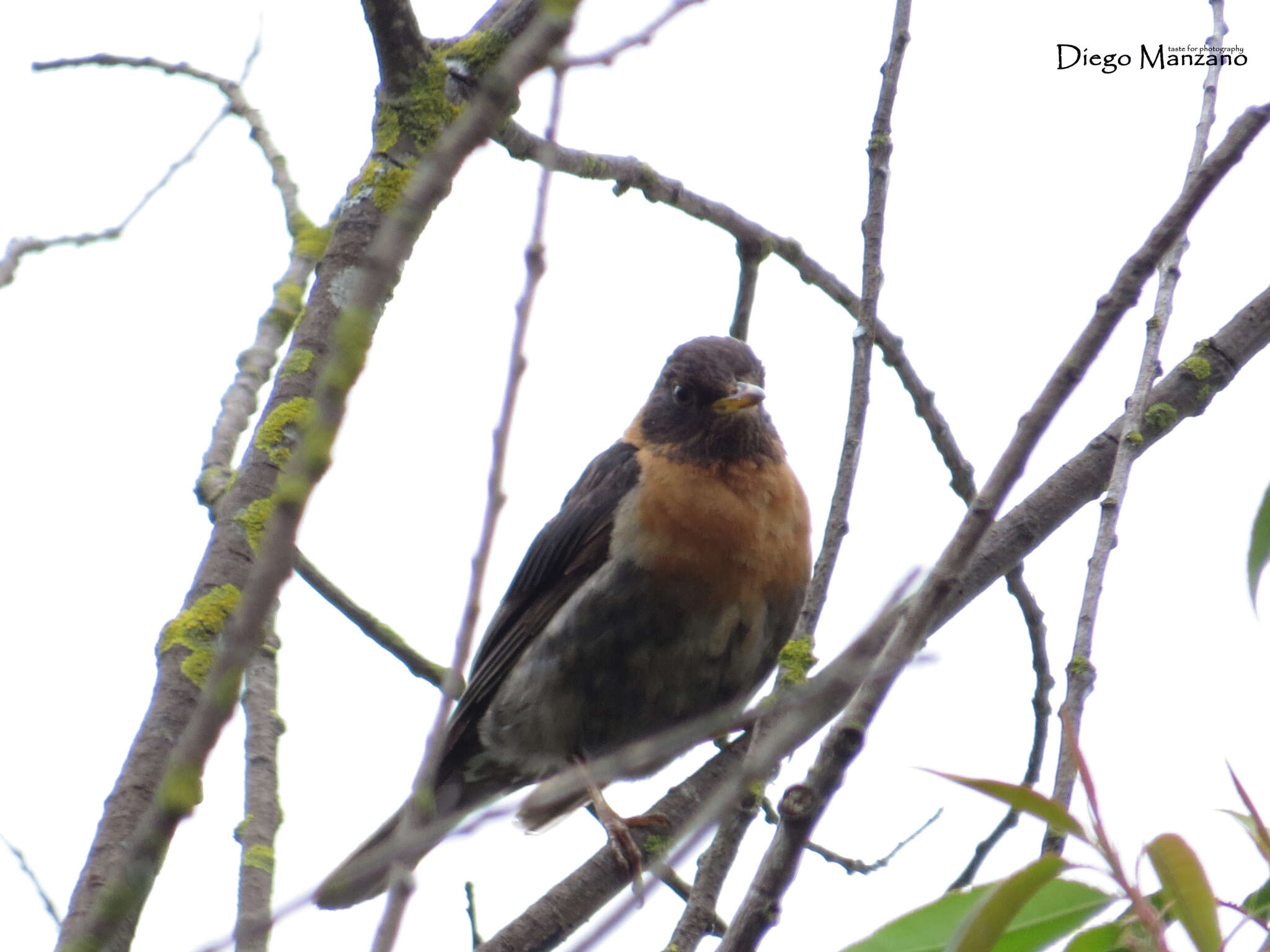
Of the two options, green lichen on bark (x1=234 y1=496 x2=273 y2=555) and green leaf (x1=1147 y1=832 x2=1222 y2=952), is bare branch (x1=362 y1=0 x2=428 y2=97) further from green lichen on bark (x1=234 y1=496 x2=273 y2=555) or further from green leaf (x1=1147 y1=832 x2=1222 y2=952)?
green leaf (x1=1147 y1=832 x2=1222 y2=952)

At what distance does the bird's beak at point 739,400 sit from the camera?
6.05 metres

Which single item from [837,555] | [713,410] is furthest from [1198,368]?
[713,410]

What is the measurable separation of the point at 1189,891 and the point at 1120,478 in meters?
1.19

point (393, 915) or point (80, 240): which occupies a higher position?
point (80, 240)

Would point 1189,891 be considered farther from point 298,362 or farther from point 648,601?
point 648,601

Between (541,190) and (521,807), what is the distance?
0.76 meters

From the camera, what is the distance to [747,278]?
5359 millimetres

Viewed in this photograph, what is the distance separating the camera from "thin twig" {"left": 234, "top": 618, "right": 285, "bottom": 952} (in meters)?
3.47

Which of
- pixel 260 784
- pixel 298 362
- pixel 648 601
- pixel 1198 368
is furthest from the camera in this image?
pixel 648 601

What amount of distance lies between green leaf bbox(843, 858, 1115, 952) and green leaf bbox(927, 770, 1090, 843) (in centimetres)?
33

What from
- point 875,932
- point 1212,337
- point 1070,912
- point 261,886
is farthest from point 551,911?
point 1212,337

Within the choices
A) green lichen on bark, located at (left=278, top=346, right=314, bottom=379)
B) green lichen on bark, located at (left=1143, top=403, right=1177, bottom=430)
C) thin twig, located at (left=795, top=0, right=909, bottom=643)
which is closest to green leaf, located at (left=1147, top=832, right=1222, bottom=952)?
thin twig, located at (left=795, top=0, right=909, bottom=643)

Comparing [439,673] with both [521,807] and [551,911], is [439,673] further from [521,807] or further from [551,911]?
[521,807]

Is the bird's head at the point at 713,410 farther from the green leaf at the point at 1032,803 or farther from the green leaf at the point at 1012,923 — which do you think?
the green leaf at the point at 1032,803
